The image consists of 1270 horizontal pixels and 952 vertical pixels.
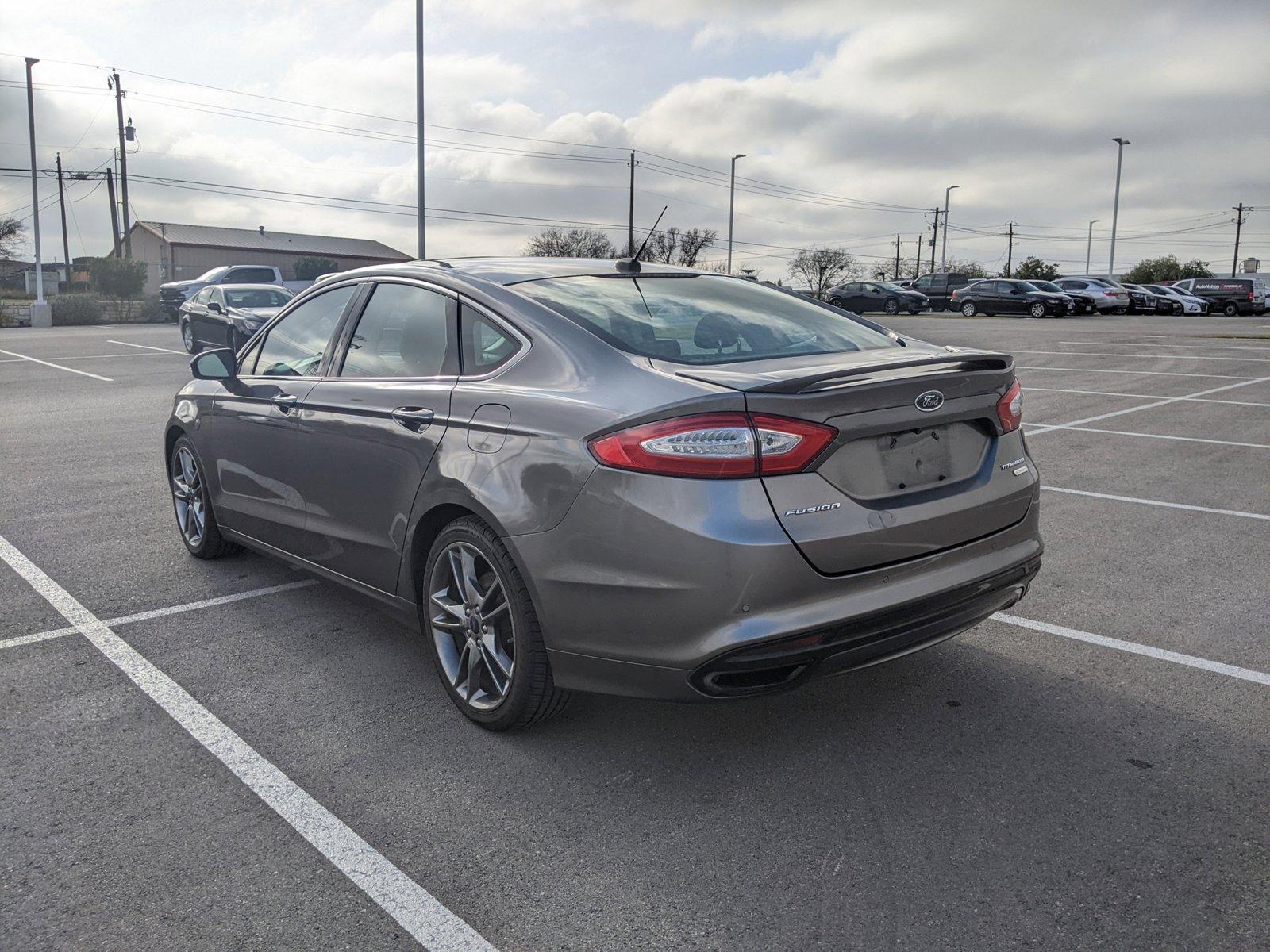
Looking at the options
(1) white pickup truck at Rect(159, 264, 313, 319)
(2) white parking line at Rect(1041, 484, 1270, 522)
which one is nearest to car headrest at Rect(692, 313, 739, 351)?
(2) white parking line at Rect(1041, 484, 1270, 522)

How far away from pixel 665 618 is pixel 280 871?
3.99 feet

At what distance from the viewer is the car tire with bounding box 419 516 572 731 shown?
→ 327 cm

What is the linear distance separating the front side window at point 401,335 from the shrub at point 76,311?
37.5 metres

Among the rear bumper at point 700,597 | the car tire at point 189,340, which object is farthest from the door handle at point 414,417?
the car tire at point 189,340

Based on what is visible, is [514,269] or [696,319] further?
[514,269]

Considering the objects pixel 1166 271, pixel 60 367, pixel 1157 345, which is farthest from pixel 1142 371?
pixel 1166 271

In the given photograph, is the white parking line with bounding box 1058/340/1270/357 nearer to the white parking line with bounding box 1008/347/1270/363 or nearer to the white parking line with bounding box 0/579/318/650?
the white parking line with bounding box 1008/347/1270/363

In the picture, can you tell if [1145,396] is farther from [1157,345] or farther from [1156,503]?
[1157,345]

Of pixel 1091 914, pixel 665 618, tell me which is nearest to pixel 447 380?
pixel 665 618

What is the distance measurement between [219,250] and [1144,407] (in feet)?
261

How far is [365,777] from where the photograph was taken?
326cm

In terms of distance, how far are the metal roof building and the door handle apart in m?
75.2

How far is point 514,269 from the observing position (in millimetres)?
4070

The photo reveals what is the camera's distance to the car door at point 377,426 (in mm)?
3719
